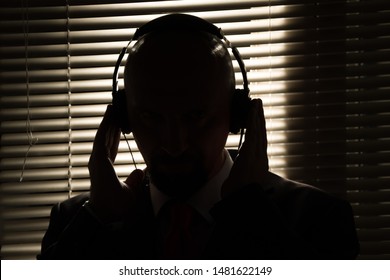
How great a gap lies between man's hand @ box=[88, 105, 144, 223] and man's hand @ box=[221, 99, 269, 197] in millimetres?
251

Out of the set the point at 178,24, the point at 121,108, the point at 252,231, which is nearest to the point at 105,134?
the point at 121,108

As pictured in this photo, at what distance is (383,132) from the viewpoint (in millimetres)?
1383

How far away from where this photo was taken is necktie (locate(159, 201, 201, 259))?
1.05 m

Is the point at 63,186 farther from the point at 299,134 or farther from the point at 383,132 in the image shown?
the point at 383,132

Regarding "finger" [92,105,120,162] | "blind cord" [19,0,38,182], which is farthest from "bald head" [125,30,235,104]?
"blind cord" [19,0,38,182]

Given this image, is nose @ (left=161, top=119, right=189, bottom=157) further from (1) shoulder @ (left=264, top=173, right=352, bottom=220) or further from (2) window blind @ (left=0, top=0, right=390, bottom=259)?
(2) window blind @ (left=0, top=0, right=390, bottom=259)

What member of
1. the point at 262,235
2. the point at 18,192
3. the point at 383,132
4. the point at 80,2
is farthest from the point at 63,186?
the point at 383,132

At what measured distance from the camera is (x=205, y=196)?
1128 mm

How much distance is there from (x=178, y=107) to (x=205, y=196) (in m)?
0.24

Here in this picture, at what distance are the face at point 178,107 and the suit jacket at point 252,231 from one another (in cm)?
12

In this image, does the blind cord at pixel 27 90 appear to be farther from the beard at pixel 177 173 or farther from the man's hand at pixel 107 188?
the beard at pixel 177 173

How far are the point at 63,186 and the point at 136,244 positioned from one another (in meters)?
0.44

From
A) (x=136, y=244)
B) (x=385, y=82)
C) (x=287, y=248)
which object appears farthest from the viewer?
(x=385, y=82)

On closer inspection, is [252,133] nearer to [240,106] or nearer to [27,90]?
[240,106]
